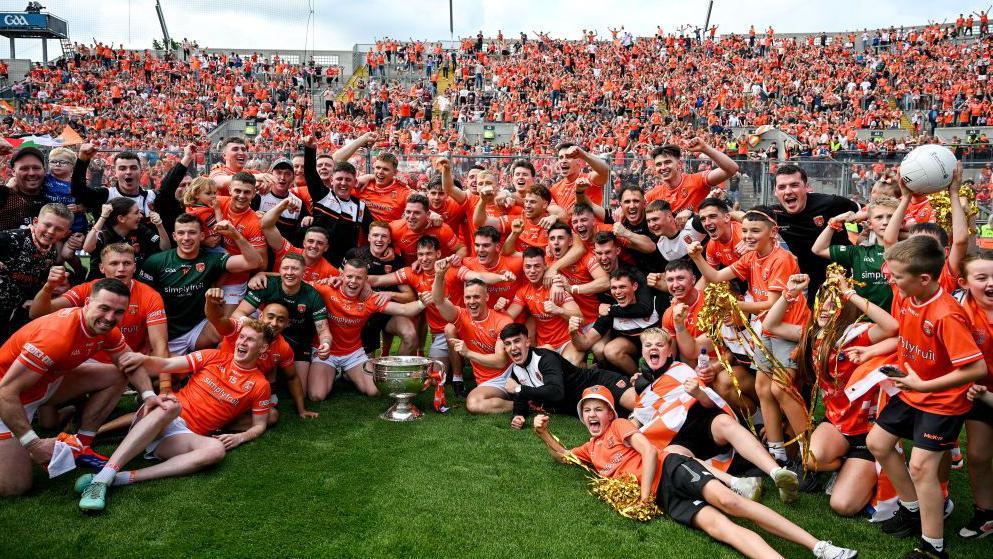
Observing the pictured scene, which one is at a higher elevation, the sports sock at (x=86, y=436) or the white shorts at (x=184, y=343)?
the white shorts at (x=184, y=343)

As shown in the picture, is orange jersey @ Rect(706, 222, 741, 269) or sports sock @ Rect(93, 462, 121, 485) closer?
sports sock @ Rect(93, 462, 121, 485)

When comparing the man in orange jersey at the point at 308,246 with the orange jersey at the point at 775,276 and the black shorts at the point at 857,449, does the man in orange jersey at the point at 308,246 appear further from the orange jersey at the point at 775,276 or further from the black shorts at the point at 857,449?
the black shorts at the point at 857,449

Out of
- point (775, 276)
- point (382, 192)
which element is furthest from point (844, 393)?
point (382, 192)

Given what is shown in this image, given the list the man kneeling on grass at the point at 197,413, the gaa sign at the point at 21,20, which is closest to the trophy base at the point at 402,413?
the man kneeling on grass at the point at 197,413

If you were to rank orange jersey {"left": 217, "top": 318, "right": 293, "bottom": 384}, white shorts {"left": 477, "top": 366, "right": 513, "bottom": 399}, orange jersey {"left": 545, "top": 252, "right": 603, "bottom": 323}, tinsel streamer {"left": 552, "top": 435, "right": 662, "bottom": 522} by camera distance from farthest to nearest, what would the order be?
orange jersey {"left": 545, "top": 252, "right": 603, "bottom": 323}, white shorts {"left": 477, "top": 366, "right": 513, "bottom": 399}, orange jersey {"left": 217, "top": 318, "right": 293, "bottom": 384}, tinsel streamer {"left": 552, "top": 435, "right": 662, "bottom": 522}

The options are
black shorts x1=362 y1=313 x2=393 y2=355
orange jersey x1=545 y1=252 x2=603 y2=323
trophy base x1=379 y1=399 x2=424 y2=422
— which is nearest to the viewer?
trophy base x1=379 y1=399 x2=424 y2=422

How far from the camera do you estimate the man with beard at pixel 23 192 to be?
21.3 ft

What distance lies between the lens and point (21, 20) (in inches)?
1623

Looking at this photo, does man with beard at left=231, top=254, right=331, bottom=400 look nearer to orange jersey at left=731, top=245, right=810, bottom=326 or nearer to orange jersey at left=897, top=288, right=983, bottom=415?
orange jersey at left=731, top=245, right=810, bottom=326

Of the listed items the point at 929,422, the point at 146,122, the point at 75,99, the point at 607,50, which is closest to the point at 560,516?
the point at 929,422

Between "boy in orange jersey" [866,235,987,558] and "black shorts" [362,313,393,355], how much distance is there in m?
5.21

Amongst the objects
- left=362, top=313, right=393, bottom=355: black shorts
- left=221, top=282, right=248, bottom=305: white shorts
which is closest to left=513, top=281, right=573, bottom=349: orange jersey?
left=362, top=313, right=393, bottom=355: black shorts

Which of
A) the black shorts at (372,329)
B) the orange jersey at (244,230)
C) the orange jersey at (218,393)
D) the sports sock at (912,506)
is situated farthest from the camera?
the black shorts at (372,329)

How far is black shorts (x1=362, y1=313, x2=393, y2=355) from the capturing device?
791 cm
